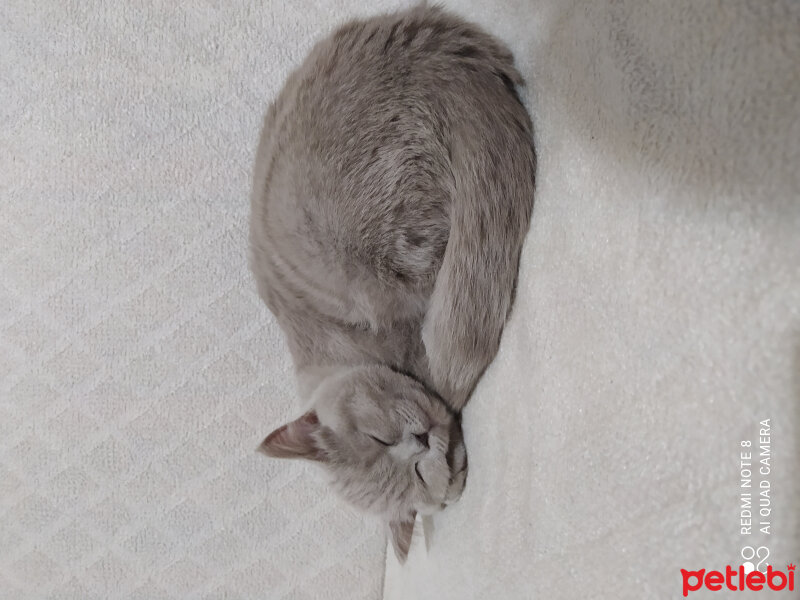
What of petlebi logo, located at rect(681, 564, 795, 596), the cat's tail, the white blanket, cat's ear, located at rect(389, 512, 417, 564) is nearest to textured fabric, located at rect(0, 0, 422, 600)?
the white blanket

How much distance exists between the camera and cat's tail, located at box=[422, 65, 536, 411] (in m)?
0.80

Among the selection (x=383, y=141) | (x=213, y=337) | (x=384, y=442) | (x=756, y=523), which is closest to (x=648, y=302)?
(x=756, y=523)

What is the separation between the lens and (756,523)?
0.41m

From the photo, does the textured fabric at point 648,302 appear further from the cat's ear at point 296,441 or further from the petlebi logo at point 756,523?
the cat's ear at point 296,441

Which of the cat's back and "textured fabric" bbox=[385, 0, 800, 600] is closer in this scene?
"textured fabric" bbox=[385, 0, 800, 600]

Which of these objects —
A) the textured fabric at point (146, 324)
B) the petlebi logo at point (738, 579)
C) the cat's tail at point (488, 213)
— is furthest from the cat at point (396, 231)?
the petlebi logo at point (738, 579)

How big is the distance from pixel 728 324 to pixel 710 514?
0.14 m

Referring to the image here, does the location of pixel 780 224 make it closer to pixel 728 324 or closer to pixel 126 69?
pixel 728 324

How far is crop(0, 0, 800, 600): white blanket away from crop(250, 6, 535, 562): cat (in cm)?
5

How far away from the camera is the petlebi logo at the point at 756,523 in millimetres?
399

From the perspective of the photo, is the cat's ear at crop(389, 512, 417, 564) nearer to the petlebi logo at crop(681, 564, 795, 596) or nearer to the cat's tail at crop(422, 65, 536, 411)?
the cat's tail at crop(422, 65, 536, 411)

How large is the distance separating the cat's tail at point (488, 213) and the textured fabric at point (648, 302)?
0.08 ft

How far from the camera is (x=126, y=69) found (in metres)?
1.26

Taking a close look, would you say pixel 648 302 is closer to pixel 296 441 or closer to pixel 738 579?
pixel 738 579
